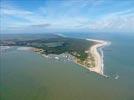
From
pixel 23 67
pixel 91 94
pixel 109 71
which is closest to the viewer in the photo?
pixel 91 94

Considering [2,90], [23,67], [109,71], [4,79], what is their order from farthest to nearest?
[23,67]
[109,71]
[4,79]
[2,90]

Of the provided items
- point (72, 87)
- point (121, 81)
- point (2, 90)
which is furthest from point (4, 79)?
point (121, 81)

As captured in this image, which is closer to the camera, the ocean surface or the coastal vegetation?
the ocean surface

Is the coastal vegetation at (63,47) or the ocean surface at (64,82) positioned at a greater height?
the coastal vegetation at (63,47)

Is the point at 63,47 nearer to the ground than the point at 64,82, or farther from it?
farther from it

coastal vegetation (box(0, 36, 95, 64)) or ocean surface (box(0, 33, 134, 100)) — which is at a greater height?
coastal vegetation (box(0, 36, 95, 64))

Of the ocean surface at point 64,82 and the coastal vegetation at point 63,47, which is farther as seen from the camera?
the coastal vegetation at point 63,47

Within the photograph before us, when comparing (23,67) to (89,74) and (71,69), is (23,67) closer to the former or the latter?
(71,69)

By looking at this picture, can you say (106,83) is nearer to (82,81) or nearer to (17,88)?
(82,81)

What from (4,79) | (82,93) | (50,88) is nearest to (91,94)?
(82,93)

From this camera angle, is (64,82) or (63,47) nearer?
(64,82)

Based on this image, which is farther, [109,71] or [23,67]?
[23,67]
